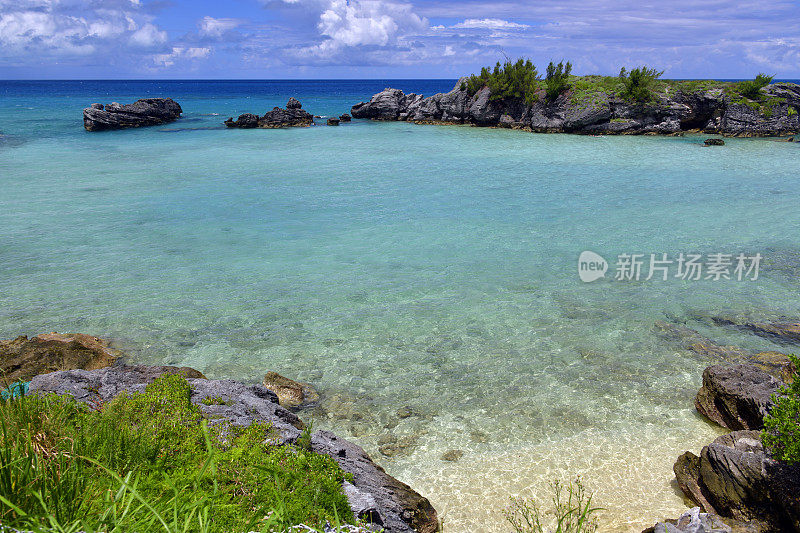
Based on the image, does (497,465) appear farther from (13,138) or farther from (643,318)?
(13,138)

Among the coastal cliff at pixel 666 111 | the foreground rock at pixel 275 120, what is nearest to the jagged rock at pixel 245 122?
the foreground rock at pixel 275 120

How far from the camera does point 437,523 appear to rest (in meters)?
7.07

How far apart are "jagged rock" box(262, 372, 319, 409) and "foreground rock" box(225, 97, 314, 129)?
5605 centimetres

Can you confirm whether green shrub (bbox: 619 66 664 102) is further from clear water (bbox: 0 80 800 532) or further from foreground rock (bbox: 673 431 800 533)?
foreground rock (bbox: 673 431 800 533)

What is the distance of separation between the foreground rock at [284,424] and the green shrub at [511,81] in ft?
190

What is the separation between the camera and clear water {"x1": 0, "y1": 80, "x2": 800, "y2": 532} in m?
8.95

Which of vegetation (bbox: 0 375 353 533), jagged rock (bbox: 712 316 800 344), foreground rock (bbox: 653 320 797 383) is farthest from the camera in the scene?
jagged rock (bbox: 712 316 800 344)

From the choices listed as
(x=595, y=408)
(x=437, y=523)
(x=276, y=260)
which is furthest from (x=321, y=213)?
(x=437, y=523)

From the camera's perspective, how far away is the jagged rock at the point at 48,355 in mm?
9977

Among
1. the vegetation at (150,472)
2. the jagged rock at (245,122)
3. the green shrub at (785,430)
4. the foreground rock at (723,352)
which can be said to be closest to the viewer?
the vegetation at (150,472)

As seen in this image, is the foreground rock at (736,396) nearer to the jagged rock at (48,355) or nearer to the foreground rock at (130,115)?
the jagged rock at (48,355)

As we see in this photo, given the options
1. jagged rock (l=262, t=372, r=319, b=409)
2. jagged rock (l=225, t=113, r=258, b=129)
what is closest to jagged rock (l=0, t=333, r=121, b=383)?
jagged rock (l=262, t=372, r=319, b=409)

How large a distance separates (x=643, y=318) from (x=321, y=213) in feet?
49.3

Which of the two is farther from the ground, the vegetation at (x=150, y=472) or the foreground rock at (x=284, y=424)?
the vegetation at (x=150, y=472)
